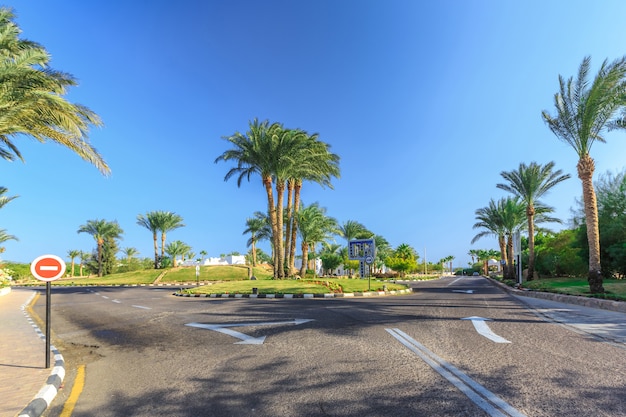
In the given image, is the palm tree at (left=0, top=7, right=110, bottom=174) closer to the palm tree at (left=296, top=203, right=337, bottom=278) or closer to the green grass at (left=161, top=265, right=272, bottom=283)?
the palm tree at (left=296, top=203, right=337, bottom=278)

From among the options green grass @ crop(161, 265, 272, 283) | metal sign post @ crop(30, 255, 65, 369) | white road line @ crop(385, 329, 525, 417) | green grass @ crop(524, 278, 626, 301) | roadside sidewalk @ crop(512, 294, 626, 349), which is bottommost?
green grass @ crop(161, 265, 272, 283)

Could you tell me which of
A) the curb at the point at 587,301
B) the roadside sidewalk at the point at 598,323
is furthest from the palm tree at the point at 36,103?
the curb at the point at 587,301

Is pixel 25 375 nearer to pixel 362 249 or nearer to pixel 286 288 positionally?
pixel 286 288

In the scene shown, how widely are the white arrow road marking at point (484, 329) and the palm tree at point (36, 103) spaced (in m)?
12.1

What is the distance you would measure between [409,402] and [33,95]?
37.9ft

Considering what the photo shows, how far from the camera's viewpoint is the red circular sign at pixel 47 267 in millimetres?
6112

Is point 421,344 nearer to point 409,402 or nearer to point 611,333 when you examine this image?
point 409,402

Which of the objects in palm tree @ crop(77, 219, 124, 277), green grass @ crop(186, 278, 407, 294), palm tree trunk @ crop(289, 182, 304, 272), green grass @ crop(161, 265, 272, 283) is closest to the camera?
green grass @ crop(186, 278, 407, 294)

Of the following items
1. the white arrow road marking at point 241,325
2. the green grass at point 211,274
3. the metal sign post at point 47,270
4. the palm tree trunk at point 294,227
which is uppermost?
the palm tree trunk at point 294,227

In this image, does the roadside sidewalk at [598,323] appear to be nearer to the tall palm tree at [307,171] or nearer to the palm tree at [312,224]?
the tall palm tree at [307,171]

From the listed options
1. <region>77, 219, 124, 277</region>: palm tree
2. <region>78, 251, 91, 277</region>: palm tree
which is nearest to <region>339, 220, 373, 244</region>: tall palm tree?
<region>77, 219, 124, 277</region>: palm tree

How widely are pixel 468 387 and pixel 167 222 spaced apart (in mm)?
57882

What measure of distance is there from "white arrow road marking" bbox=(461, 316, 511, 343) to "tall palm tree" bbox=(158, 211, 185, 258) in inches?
2127

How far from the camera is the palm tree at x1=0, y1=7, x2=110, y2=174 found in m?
9.52
